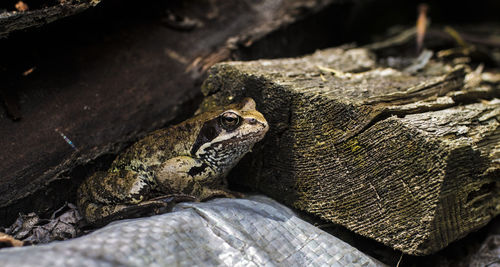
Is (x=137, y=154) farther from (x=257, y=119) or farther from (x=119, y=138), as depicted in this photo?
(x=257, y=119)

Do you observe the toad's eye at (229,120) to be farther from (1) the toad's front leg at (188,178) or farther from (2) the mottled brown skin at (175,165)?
(1) the toad's front leg at (188,178)

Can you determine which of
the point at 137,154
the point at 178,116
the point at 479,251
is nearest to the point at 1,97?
the point at 137,154

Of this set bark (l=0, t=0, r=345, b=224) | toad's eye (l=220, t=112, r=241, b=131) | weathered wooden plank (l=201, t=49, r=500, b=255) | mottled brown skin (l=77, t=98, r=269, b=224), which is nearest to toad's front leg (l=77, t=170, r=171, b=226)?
mottled brown skin (l=77, t=98, r=269, b=224)

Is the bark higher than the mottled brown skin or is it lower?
higher

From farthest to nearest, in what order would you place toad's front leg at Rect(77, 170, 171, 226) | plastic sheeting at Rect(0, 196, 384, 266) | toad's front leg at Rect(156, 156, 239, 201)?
toad's front leg at Rect(156, 156, 239, 201), toad's front leg at Rect(77, 170, 171, 226), plastic sheeting at Rect(0, 196, 384, 266)

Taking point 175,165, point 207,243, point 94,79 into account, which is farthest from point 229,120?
point 94,79

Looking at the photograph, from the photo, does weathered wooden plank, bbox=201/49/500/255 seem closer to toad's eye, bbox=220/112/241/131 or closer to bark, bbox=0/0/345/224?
toad's eye, bbox=220/112/241/131

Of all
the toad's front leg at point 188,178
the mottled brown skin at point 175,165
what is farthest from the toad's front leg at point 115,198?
the toad's front leg at point 188,178
